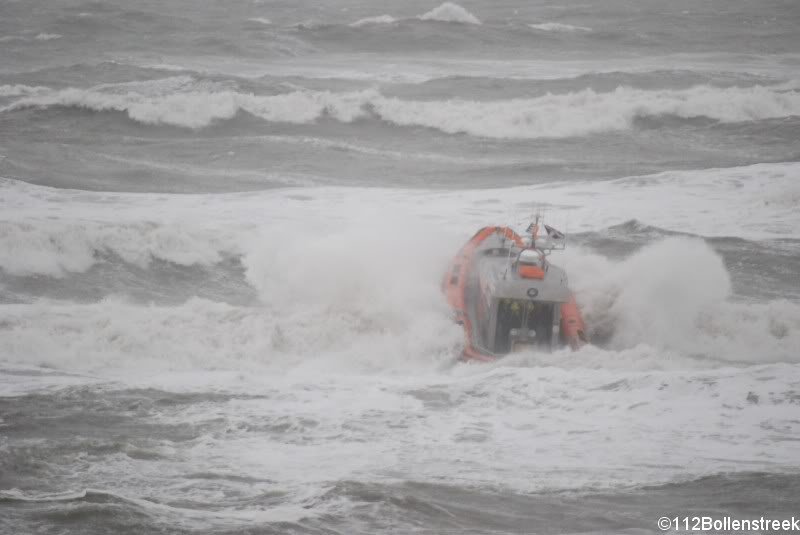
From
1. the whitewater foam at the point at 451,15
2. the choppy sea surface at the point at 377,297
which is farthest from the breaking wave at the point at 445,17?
the choppy sea surface at the point at 377,297

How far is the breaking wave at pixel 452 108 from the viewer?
93.8ft

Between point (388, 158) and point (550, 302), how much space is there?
13.4 meters

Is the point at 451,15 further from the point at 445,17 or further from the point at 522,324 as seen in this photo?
the point at 522,324

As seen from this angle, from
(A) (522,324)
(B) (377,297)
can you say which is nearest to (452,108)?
(B) (377,297)

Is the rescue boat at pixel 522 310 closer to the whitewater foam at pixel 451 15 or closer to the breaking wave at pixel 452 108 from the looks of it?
the breaking wave at pixel 452 108

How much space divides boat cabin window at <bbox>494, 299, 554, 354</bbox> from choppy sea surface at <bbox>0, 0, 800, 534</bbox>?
0.32m

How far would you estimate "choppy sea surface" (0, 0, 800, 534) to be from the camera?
8.95m

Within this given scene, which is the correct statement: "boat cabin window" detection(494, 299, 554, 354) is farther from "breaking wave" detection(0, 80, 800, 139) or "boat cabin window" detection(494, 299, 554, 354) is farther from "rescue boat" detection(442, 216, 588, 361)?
"breaking wave" detection(0, 80, 800, 139)

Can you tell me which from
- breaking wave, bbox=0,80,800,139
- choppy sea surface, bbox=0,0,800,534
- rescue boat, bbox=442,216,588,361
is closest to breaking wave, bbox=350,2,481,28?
choppy sea surface, bbox=0,0,800,534

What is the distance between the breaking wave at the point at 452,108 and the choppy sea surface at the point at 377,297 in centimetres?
12

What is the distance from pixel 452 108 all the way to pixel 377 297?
16.1 metres

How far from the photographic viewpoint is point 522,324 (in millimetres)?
12438

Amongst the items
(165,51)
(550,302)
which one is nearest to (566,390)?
A: (550,302)

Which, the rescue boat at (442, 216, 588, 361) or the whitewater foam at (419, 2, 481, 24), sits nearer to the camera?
the rescue boat at (442, 216, 588, 361)
